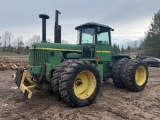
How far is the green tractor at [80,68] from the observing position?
7.12m

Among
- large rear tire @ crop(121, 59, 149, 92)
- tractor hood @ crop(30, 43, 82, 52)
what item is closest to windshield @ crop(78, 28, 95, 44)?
tractor hood @ crop(30, 43, 82, 52)

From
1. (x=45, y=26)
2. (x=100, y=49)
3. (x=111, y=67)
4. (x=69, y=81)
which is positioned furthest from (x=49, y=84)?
(x=111, y=67)

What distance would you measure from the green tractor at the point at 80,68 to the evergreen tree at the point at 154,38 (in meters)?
38.9

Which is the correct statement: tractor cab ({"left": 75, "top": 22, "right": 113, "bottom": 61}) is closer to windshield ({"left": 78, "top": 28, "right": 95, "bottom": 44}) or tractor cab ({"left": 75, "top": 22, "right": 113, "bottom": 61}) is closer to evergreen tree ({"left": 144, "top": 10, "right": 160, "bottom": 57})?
windshield ({"left": 78, "top": 28, "right": 95, "bottom": 44})

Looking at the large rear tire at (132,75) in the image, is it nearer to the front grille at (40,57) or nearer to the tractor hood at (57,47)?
the tractor hood at (57,47)

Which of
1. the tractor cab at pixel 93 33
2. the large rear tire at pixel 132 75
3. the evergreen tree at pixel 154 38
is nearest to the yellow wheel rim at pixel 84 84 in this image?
the tractor cab at pixel 93 33

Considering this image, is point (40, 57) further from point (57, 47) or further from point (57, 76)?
point (57, 76)

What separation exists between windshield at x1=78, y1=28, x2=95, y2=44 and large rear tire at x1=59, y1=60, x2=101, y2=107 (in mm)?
1977

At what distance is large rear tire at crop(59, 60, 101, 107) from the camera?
272 inches

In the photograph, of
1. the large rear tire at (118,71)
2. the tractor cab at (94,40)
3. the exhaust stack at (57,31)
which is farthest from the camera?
the large rear tire at (118,71)

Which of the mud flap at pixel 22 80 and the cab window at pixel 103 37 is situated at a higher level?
the cab window at pixel 103 37

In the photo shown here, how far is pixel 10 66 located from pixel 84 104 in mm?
12644

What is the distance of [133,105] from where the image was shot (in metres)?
7.59

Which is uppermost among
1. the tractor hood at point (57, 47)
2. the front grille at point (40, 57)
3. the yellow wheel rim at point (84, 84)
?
the tractor hood at point (57, 47)
